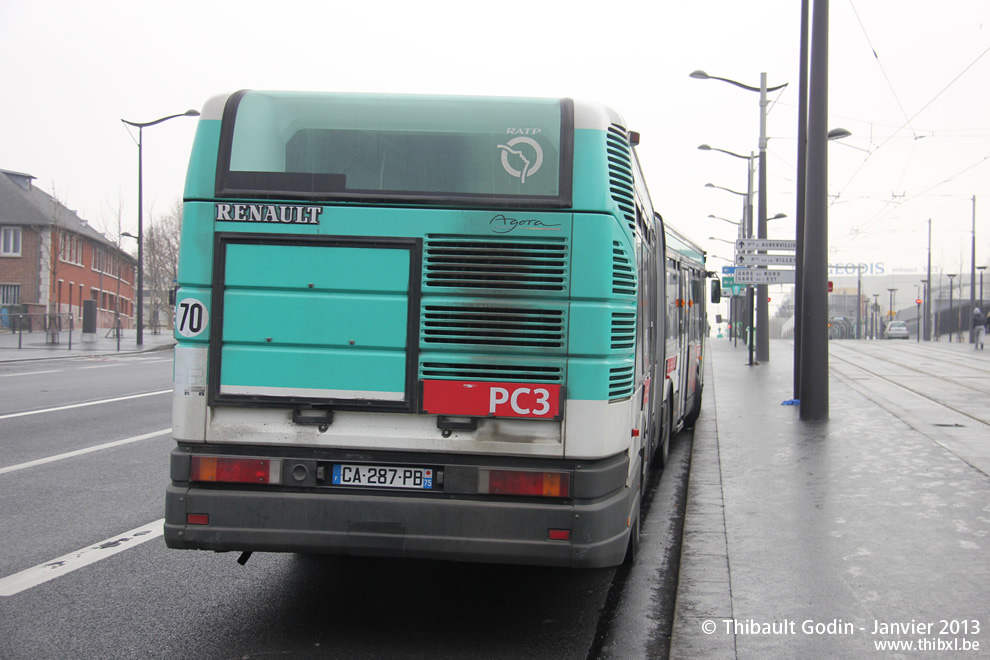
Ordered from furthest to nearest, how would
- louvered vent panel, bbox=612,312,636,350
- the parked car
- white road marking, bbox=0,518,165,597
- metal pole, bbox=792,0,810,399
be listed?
1. the parked car
2. metal pole, bbox=792,0,810,399
3. white road marking, bbox=0,518,165,597
4. louvered vent panel, bbox=612,312,636,350

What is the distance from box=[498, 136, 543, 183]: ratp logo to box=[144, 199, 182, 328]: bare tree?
62.5 m

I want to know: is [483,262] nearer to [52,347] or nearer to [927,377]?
[927,377]

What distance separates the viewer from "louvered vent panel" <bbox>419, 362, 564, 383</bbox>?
4.52 m

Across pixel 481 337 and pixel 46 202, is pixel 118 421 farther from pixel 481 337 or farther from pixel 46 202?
pixel 46 202

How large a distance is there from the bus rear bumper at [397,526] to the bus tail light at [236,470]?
65 millimetres

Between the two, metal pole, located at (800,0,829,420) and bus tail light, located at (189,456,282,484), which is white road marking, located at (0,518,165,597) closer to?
bus tail light, located at (189,456,282,484)

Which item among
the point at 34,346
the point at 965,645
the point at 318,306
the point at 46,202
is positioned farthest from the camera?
the point at 46,202

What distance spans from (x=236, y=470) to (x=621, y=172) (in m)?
2.40

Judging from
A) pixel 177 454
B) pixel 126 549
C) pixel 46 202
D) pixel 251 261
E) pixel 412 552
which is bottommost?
pixel 126 549

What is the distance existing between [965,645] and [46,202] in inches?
2631

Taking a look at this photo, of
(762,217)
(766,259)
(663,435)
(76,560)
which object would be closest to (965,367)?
(762,217)

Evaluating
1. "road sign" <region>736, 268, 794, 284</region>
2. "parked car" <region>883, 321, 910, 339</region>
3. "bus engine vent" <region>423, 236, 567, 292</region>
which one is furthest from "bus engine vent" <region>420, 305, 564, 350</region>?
"parked car" <region>883, 321, 910, 339</region>

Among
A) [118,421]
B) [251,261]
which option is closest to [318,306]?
[251,261]

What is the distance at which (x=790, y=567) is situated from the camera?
5637 millimetres
